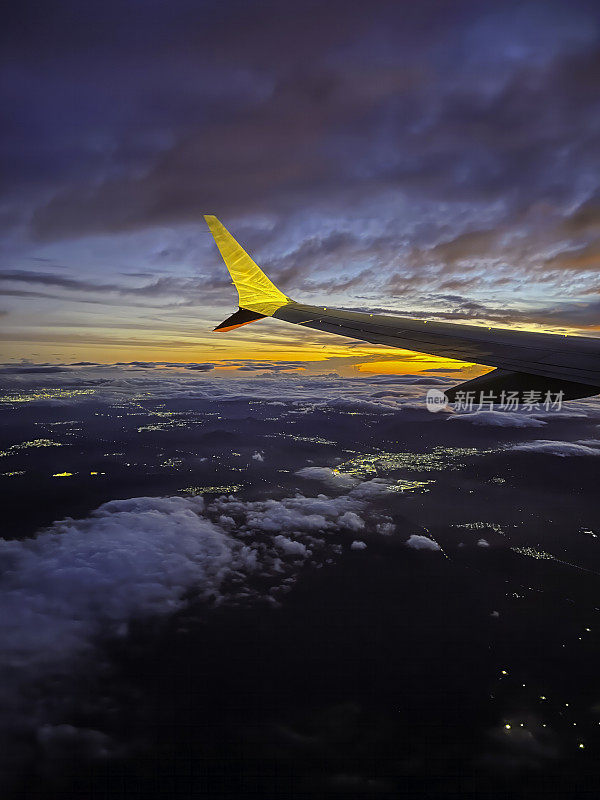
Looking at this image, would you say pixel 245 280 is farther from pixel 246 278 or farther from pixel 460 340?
pixel 460 340

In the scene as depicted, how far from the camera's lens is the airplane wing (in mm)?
5829

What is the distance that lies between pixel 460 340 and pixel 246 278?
7.26m

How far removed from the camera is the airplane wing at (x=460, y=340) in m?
5.83

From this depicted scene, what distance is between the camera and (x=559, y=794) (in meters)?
59.2

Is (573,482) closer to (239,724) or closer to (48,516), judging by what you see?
(239,724)

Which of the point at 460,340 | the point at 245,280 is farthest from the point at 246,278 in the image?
the point at 460,340

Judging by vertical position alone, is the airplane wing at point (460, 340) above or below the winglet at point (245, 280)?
below

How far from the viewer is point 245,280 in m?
11.8

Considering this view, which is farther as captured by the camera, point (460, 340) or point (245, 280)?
point (245, 280)

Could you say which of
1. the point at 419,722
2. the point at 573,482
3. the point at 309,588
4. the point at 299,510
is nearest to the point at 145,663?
the point at 309,588

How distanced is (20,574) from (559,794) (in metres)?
130

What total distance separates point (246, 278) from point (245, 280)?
0.26ft

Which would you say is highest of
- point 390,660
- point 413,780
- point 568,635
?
point 568,635

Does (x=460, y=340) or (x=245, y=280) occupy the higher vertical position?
(x=245, y=280)
